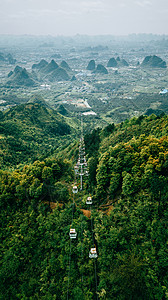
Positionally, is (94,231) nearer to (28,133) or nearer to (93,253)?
(93,253)

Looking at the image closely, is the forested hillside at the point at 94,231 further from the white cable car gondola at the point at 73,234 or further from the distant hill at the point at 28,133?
the distant hill at the point at 28,133

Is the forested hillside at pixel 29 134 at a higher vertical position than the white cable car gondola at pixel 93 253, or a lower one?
higher

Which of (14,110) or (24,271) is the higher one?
(14,110)

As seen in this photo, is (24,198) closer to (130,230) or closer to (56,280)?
(56,280)

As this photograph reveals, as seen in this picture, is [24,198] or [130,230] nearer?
[130,230]

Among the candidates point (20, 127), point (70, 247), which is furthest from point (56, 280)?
point (20, 127)

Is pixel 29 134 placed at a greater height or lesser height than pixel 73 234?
greater

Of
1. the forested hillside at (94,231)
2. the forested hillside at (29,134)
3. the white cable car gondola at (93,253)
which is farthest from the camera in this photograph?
the forested hillside at (29,134)

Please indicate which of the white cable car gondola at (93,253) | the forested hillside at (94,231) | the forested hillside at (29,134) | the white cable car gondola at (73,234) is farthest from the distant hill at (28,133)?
the white cable car gondola at (93,253)

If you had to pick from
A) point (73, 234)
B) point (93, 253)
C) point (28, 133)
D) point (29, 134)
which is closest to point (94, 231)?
point (73, 234)
